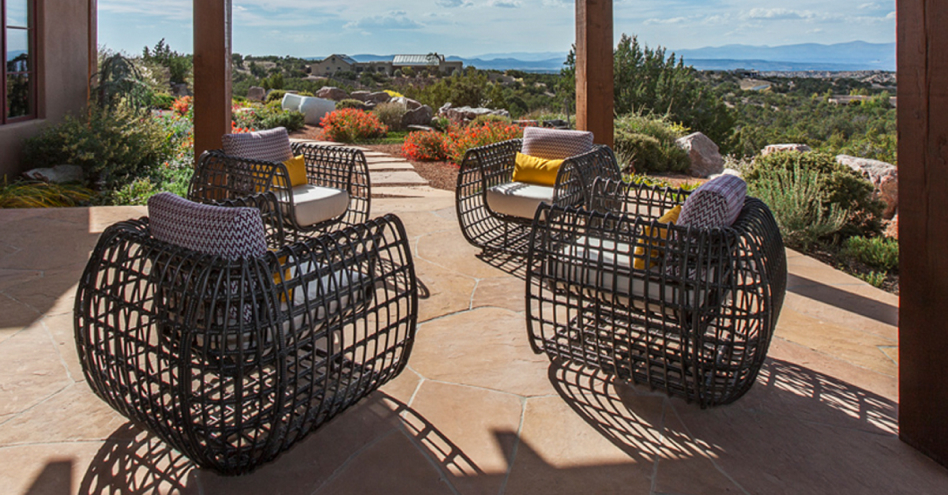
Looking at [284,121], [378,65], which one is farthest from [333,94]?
[378,65]

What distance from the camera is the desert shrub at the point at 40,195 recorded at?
5473 millimetres

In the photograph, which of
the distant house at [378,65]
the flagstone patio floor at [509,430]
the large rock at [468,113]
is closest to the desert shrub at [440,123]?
the large rock at [468,113]

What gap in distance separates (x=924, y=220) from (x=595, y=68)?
3.56 meters

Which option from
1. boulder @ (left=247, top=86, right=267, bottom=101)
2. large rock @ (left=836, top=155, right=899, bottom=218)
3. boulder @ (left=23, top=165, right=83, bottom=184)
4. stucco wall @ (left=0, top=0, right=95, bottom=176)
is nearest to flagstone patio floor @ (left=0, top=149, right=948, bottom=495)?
boulder @ (left=23, top=165, right=83, bottom=184)

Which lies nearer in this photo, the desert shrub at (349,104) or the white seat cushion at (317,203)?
the white seat cushion at (317,203)

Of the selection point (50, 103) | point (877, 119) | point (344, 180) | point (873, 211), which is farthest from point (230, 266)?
point (877, 119)

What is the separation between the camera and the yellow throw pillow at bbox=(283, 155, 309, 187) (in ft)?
14.9

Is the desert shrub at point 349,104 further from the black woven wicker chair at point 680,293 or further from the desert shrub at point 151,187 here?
the black woven wicker chair at point 680,293

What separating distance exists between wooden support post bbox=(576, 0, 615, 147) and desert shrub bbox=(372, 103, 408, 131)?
8.62 m

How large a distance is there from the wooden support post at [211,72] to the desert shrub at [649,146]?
4905 millimetres

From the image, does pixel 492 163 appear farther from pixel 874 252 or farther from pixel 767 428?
pixel 874 252

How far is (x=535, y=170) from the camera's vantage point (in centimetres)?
474

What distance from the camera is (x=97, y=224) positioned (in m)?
4.71

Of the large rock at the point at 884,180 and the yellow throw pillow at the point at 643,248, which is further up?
the large rock at the point at 884,180
